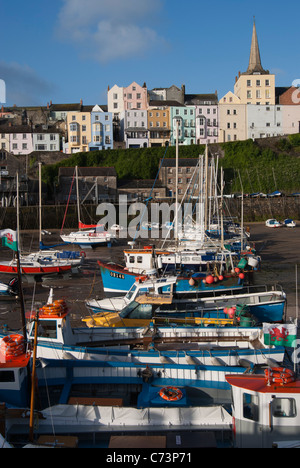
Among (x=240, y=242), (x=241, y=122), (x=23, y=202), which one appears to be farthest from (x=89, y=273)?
(x=241, y=122)

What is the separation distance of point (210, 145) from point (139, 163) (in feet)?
41.6

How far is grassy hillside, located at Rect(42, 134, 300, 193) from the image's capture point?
68.8 m

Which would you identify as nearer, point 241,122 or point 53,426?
point 53,426

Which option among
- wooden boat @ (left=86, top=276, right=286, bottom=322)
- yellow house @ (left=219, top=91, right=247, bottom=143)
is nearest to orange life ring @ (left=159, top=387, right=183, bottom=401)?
wooden boat @ (left=86, top=276, right=286, bottom=322)

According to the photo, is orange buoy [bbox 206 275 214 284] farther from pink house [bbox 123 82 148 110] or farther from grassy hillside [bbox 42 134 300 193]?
pink house [bbox 123 82 148 110]

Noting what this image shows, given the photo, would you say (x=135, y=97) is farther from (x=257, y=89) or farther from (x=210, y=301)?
(x=210, y=301)

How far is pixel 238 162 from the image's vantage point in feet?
234

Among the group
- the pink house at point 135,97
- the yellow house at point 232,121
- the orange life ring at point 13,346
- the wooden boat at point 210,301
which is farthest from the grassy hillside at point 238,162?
the orange life ring at point 13,346

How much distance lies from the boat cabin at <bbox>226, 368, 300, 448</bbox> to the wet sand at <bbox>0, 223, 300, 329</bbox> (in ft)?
23.5

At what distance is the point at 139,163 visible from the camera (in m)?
70.4

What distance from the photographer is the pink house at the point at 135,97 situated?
80.6m

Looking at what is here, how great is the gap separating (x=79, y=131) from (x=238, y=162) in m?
26.9
